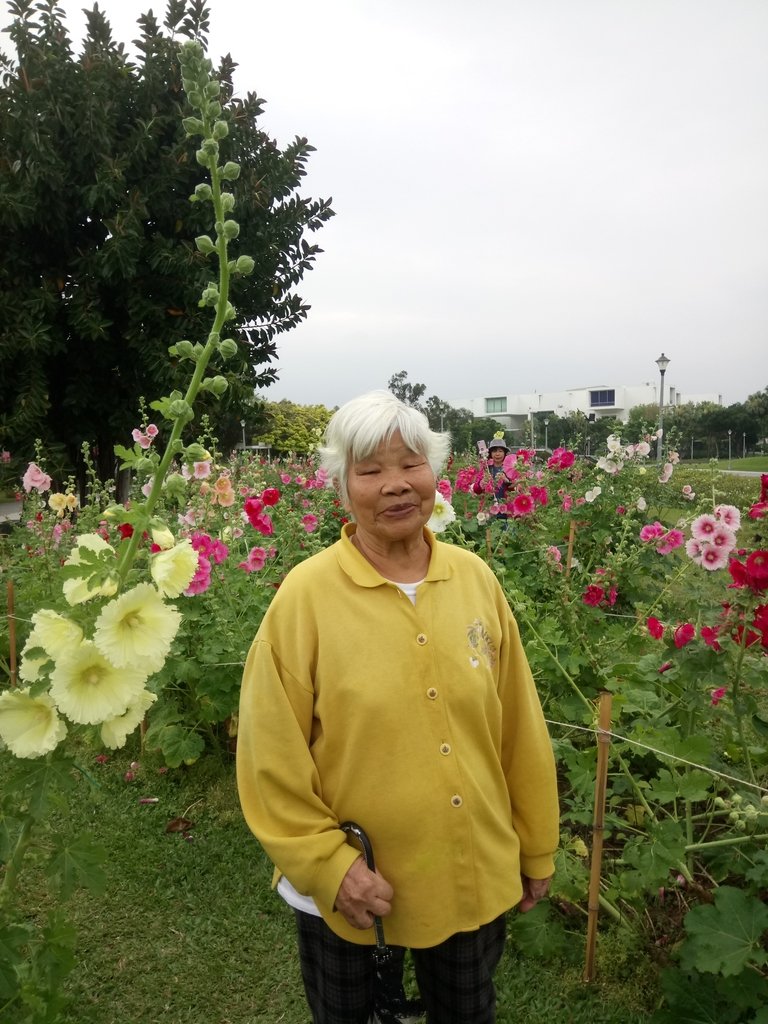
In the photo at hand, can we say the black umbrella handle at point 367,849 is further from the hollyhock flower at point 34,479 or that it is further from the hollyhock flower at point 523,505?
the hollyhock flower at point 34,479

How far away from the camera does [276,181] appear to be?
10289 mm

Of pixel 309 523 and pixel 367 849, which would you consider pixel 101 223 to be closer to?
pixel 309 523

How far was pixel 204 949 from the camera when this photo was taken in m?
2.67

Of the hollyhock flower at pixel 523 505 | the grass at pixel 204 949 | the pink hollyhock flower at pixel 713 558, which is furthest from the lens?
the hollyhock flower at pixel 523 505

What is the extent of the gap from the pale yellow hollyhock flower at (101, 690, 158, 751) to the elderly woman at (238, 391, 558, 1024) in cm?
25

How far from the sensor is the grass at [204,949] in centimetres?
236

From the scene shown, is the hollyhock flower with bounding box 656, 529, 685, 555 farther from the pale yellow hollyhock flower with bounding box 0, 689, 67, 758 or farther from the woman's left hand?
the pale yellow hollyhock flower with bounding box 0, 689, 67, 758

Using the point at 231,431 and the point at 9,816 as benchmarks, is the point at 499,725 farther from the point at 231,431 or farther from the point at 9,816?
the point at 231,431

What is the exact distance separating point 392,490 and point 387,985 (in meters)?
1.14

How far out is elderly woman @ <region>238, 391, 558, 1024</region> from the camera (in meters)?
1.48

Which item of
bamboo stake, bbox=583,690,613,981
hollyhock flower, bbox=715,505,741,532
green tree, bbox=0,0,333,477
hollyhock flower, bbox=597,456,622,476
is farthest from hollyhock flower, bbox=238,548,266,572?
green tree, bbox=0,0,333,477

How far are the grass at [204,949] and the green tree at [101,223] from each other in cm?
636

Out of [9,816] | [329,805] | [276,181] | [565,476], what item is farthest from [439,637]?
[276,181]

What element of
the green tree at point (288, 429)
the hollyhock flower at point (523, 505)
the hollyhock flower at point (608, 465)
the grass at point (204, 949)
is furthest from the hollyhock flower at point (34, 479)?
the green tree at point (288, 429)
